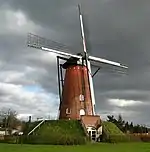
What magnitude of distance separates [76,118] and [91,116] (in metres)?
2.21

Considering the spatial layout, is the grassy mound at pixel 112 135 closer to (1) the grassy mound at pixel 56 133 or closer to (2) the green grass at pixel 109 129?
(2) the green grass at pixel 109 129

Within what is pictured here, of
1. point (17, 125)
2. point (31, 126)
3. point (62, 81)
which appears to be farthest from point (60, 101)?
point (17, 125)

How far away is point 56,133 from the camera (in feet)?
168

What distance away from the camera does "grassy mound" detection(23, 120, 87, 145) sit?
162 feet

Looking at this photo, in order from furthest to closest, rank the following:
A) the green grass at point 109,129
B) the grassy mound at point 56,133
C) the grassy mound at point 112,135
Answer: the green grass at point 109,129 → the grassy mound at point 112,135 → the grassy mound at point 56,133

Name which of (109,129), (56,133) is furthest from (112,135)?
(56,133)

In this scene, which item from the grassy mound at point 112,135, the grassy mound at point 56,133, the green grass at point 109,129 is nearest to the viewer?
the grassy mound at point 56,133

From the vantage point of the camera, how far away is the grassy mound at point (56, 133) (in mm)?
49406

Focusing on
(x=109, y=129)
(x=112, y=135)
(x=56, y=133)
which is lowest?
(x=112, y=135)

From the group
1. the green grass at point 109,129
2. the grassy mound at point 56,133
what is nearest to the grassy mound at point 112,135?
the green grass at point 109,129

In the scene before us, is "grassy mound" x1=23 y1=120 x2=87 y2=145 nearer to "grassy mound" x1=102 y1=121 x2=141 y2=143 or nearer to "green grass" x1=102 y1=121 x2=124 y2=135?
"grassy mound" x1=102 y1=121 x2=141 y2=143

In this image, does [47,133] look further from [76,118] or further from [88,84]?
[88,84]

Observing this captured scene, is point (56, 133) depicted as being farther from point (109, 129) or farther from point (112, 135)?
point (109, 129)

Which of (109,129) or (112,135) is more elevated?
(109,129)
